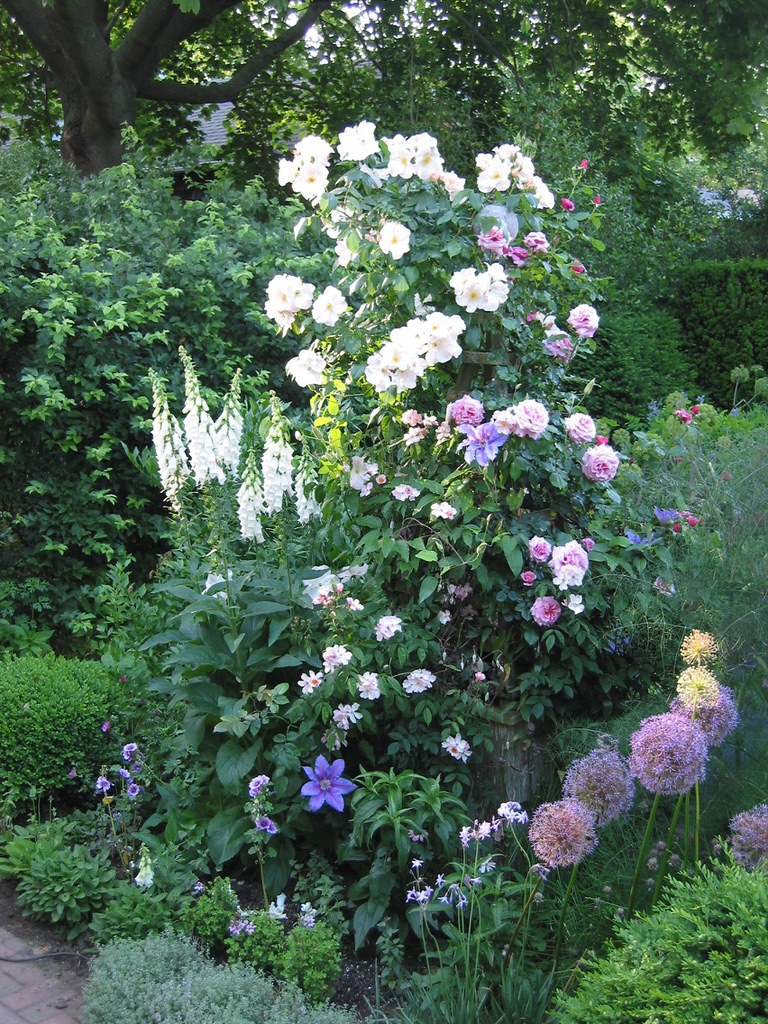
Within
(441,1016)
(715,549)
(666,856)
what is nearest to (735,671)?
(715,549)

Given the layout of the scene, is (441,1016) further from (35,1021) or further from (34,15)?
(34,15)

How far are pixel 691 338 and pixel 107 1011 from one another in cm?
1085

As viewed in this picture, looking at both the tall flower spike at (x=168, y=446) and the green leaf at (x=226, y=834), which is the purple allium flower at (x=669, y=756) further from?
the tall flower spike at (x=168, y=446)

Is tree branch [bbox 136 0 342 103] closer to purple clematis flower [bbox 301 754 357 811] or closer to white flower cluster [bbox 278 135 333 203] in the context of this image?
white flower cluster [bbox 278 135 333 203]

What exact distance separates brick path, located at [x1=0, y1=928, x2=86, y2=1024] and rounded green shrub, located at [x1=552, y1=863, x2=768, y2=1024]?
1.61 m

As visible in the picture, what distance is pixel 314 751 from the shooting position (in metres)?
3.40

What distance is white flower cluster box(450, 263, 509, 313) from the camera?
10.9 ft

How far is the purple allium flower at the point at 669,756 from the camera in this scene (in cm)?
222


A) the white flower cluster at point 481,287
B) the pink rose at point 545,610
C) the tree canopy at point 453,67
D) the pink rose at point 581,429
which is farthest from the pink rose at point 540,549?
the tree canopy at point 453,67

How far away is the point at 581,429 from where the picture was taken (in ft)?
11.4

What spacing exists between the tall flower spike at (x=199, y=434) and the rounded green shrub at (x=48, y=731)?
113 cm

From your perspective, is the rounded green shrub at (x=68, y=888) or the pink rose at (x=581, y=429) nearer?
the rounded green shrub at (x=68, y=888)

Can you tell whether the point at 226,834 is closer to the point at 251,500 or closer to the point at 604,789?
the point at 251,500

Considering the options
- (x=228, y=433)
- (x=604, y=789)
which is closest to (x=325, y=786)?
(x=604, y=789)
